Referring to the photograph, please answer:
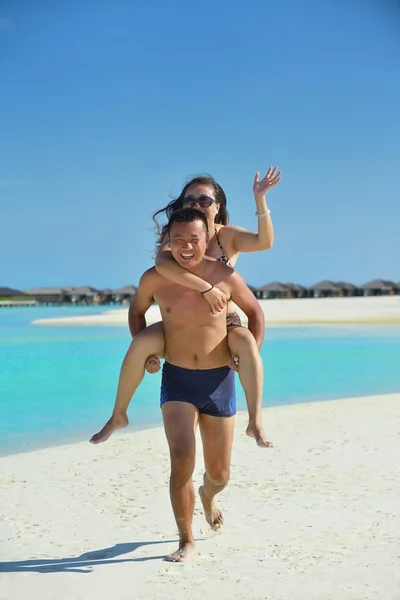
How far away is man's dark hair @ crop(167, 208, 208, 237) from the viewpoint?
4.83 metres

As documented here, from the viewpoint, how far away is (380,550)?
488 centimetres

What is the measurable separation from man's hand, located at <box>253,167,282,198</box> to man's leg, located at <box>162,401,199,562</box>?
4.15ft

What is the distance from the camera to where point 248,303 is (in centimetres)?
511

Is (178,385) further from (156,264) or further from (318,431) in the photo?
(318,431)

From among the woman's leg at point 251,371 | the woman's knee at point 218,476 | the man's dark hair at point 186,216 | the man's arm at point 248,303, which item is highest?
the man's dark hair at point 186,216

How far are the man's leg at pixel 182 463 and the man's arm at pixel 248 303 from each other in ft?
1.90

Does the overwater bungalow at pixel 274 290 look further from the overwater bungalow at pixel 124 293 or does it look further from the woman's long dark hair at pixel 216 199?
Result: the woman's long dark hair at pixel 216 199

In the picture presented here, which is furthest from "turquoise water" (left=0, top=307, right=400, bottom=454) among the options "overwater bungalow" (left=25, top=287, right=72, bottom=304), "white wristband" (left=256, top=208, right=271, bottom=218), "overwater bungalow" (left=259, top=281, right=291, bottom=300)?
"overwater bungalow" (left=25, top=287, right=72, bottom=304)

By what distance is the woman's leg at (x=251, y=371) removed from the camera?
486cm

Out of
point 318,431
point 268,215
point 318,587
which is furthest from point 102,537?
point 318,431

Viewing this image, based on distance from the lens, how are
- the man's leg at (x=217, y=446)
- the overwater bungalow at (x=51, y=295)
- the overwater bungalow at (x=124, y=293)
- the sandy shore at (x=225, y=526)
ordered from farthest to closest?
the overwater bungalow at (x=51, y=295) → the overwater bungalow at (x=124, y=293) → the man's leg at (x=217, y=446) → the sandy shore at (x=225, y=526)

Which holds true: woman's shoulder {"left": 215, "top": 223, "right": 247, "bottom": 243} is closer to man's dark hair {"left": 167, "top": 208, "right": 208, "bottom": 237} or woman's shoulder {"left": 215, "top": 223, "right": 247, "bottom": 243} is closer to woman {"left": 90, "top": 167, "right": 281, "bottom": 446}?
woman {"left": 90, "top": 167, "right": 281, "bottom": 446}

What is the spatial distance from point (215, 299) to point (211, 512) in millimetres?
1419

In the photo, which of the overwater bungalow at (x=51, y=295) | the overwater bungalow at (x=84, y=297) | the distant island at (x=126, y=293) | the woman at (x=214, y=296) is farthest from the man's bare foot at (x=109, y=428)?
the overwater bungalow at (x=51, y=295)
